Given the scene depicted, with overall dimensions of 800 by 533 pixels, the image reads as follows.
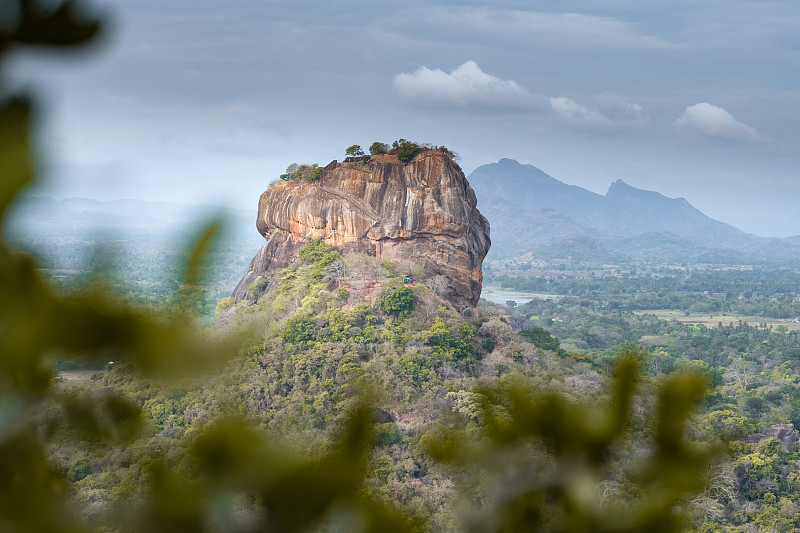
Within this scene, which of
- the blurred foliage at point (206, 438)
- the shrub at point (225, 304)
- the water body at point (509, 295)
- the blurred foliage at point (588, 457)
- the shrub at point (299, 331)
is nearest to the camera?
the blurred foliage at point (206, 438)

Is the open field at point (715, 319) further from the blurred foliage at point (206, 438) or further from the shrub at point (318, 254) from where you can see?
the blurred foliage at point (206, 438)

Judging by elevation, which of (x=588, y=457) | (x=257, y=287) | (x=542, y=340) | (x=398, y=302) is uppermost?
(x=588, y=457)

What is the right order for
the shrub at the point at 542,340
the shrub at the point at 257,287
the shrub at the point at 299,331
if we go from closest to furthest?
the shrub at the point at 299,331, the shrub at the point at 542,340, the shrub at the point at 257,287

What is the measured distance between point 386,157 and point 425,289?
4.64m

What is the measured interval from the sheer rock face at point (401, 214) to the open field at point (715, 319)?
95.1 feet

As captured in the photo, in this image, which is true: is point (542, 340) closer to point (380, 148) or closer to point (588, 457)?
point (380, 148)

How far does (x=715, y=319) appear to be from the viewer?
44594mm

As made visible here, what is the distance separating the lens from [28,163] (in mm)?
712

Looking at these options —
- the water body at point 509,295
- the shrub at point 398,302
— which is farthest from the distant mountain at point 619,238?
the shrub at point 398,302

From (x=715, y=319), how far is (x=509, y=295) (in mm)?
18827

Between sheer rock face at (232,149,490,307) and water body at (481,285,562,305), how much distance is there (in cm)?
3332

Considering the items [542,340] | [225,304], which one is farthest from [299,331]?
[542,340]

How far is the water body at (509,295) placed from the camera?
2130 inches

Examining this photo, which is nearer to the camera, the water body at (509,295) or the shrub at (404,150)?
the shrub at (404,150)
